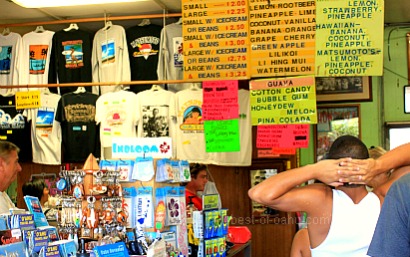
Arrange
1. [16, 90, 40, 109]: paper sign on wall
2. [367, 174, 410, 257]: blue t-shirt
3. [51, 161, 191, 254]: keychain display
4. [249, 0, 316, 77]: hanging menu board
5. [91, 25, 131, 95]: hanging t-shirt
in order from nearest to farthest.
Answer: [367, 174, 410, 257]: blue t-shirt, [51, 161, 191, 254]: keychain display, [249, 0, 316, 77]: hanging menu board, [16, 90, 40, 109]: paper sign on wall, [91, 25, 131, 95]: hanging t-shirt

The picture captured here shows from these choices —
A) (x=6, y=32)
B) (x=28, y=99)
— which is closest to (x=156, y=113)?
(x=28, y=99)

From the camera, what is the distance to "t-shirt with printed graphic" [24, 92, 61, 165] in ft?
26.2

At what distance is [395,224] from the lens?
208cm

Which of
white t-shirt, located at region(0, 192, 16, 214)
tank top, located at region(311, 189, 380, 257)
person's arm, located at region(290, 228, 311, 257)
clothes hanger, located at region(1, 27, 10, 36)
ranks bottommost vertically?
person's arm, located at region(290, 228, 311, 257)

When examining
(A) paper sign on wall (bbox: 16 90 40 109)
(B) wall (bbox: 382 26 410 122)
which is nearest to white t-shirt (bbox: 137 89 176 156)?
(A) paper sign on wall (bbox: 16 90 40 109)

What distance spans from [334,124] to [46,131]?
4.00m

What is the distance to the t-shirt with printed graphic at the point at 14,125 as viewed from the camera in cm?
799

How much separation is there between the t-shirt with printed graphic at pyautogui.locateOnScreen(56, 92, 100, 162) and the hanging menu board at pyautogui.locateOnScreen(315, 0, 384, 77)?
11.3ft

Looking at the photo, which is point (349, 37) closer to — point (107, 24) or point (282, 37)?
point (282, 37)

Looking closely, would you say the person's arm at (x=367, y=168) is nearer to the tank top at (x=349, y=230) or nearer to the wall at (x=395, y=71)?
the tank top at (x=349, y=230)

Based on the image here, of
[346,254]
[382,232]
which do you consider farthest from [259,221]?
[382,232]

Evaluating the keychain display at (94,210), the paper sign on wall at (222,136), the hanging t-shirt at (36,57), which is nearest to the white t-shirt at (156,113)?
the hanging t-shirt at (36,57)

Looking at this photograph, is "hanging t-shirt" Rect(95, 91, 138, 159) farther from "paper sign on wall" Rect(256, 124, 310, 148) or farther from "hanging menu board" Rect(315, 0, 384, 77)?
"hanging menu board" Rect(315, 0, 384, 77)

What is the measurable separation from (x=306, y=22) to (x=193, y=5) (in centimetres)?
92
